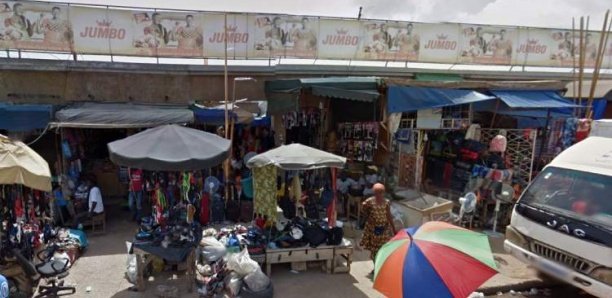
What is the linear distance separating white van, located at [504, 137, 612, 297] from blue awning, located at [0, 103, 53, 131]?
1052 cm

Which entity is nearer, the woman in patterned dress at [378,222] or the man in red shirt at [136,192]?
the woman in patterned dress at [378,222]

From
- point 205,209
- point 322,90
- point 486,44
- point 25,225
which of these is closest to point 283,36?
point 322,90

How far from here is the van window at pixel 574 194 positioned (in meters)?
5.58

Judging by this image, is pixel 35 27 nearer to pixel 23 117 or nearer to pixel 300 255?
pixel 23 117

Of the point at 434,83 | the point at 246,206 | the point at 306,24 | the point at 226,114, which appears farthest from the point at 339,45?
the point at 246,206

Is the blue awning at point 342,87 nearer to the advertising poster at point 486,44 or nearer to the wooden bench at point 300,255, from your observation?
the wooden bench at point 300,255

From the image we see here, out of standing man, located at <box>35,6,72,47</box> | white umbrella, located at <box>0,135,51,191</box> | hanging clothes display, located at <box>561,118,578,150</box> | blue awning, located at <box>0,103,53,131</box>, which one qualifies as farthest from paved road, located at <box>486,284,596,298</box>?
standing man, located at <box>35,6,72,47</box>

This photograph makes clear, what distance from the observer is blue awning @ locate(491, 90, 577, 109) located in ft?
32.0

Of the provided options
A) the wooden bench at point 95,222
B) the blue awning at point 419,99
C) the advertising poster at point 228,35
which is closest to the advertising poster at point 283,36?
the advertising poster at point 228,35

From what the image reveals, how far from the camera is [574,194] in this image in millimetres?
6082

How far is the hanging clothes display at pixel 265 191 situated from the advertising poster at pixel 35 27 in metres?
7.20

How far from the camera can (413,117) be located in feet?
32.1

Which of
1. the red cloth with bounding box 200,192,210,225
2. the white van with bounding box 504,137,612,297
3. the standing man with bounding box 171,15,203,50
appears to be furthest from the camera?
the standing man with bounding box 171,15,203,50

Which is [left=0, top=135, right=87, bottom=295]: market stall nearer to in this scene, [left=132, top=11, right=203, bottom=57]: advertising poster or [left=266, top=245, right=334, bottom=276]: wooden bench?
[left=266, top=245, right=334, bottom=276]: wooden bench
